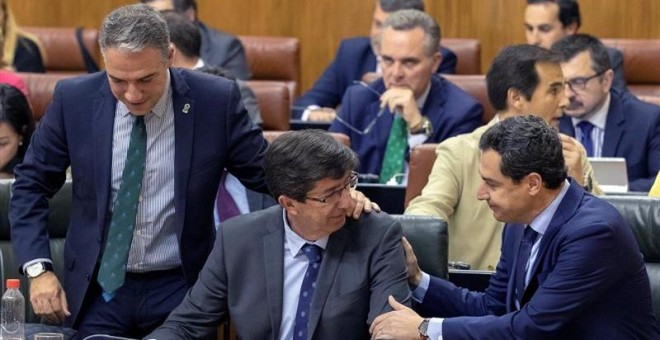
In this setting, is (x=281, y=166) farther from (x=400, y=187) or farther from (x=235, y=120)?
(x=400, y=187)

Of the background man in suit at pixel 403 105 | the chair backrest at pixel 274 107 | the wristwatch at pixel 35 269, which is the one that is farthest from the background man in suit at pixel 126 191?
the chair backrest at pixel 274 107

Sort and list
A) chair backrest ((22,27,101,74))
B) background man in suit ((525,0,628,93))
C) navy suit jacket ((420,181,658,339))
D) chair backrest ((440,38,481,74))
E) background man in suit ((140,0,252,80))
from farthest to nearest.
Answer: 1. chair backrest ((22,27,101,74))
2. chair backrest ((440,38,481,74))
3. background man in suit ((140,0,252,80))
4. background man in suit ((525,0,628,93))
5. navy suit jacket ((420,181,658,339))

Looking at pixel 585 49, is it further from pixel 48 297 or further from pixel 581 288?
pixel 48 297

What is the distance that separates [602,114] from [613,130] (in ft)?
0.33

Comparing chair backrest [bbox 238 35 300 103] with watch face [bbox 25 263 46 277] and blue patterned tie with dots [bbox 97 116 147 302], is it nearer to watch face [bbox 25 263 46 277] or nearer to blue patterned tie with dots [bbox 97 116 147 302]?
blue patterned tie with dots [bbox 97 116 147 302]

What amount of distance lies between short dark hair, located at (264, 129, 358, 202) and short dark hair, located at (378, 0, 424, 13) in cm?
381

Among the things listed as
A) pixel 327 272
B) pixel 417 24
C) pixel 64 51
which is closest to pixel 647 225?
pixel 327 272

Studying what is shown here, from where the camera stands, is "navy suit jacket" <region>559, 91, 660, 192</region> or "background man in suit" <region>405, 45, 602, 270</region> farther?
"navy suit jacket" <region>559, 91, 660, 192</region>

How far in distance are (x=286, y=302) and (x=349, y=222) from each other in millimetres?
247

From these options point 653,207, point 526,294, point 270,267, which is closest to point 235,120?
point 270,267

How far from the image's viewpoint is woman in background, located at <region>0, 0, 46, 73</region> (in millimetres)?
6676

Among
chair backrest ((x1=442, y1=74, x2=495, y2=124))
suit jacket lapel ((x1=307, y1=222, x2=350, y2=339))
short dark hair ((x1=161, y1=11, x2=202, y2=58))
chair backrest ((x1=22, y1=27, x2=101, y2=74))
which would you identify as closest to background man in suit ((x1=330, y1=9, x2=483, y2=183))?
chair backrest ((x1=442, y1=74, x2=495, y2=124))

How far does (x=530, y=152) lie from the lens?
3.17 m

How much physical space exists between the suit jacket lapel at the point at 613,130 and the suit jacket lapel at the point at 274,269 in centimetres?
260
